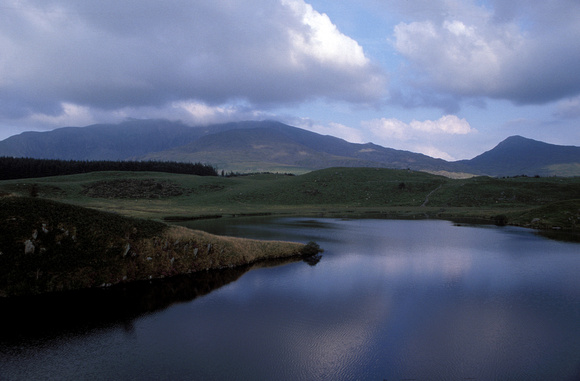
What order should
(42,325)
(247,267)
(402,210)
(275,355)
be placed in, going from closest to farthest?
(275,355), (42,325), (247,267), (402,210)

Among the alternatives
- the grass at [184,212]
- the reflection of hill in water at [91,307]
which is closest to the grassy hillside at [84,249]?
the grass at [184,212]

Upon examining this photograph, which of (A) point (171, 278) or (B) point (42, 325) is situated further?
(A) point (171, 278)

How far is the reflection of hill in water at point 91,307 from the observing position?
1888cm

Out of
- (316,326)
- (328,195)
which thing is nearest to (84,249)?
(316,326)

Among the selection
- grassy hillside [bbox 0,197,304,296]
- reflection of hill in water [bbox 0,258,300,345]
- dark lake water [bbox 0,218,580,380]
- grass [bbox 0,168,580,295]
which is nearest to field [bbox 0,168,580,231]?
grass [bbox 0,168,580,295]

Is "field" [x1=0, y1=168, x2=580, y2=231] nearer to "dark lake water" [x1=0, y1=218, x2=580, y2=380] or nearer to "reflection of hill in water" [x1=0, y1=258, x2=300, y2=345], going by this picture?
"reflection of hill in water" [x1=0, y1=258, x2=300, y2=345]

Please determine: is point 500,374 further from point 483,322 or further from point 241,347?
point 241,347

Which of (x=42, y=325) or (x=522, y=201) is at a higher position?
(x=522, y=201)

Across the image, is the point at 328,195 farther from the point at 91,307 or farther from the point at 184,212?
the point at 91,307

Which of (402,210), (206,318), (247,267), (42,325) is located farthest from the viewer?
(402,210)

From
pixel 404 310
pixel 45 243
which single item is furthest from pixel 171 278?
pixel 404 310

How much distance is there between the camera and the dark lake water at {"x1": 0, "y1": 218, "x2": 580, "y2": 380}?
49.4 ft

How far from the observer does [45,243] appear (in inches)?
992

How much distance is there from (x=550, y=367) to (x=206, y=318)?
687 inches
